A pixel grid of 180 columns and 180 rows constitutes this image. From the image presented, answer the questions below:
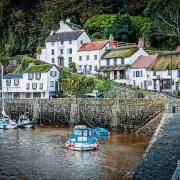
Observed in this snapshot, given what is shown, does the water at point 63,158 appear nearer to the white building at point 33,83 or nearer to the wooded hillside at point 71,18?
the white building at point 33,83

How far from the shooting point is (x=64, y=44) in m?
89.3

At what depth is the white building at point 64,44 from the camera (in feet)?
287

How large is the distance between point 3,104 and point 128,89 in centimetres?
1965

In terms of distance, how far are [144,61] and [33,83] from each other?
60.5ft

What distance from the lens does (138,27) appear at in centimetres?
9256

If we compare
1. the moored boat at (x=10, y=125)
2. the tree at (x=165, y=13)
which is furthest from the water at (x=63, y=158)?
the tree at (x=165, y=13)

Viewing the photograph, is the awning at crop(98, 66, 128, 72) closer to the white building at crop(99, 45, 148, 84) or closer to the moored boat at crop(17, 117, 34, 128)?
the white building at crop(99, 45, 148, 84)

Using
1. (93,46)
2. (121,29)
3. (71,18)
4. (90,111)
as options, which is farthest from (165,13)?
(71,18)

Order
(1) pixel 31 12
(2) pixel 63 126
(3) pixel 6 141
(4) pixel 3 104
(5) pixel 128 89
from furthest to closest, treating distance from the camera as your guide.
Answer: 1. (1) pixel 31 12
2. (4) pixel 3 104
3. (5) pixel 128 89
4. (2) pixel 63 126
5. (3) pixel 6 141

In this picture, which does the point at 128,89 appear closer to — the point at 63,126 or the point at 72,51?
the point at 63,126

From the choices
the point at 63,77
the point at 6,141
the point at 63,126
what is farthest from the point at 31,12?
the point at 6,141

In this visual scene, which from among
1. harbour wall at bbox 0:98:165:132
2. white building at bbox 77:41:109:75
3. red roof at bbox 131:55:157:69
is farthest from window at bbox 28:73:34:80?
red roof at bbox 131:55:157:69

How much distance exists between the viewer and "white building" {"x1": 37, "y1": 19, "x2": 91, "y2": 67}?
87.4 m

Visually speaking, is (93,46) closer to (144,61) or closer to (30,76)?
(144,61)
